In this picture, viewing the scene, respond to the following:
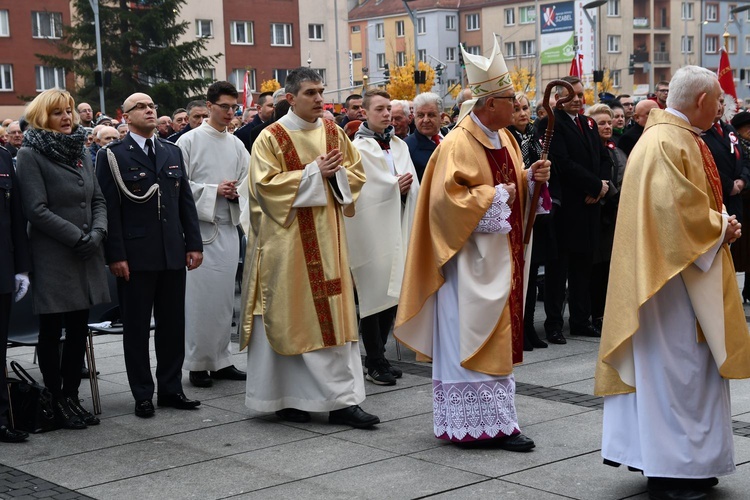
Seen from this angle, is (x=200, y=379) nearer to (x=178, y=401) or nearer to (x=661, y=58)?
(x=178, y=401)

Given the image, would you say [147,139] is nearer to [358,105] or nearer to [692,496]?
[692,496]

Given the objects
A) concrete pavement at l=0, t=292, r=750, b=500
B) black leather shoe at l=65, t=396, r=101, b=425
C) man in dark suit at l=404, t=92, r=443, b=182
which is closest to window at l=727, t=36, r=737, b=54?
man in dark suit at l=404, t=92, r=443, b=182

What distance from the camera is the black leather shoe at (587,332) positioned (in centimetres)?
990

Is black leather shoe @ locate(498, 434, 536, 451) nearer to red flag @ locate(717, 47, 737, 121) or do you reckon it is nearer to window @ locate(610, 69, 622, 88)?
red flag @ locate(717, 47, 737, 121)

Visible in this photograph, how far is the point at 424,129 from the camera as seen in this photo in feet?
30.1

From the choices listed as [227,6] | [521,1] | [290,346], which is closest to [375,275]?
[290,346]

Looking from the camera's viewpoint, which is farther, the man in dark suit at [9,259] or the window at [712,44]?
the window at [712,44]

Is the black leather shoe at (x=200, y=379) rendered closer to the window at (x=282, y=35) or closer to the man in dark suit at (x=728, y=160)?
the man in dark suit at (x=728, y=160)

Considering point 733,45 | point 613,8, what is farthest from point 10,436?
point 733,45

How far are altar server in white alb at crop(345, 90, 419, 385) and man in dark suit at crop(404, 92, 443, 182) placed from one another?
495 mm

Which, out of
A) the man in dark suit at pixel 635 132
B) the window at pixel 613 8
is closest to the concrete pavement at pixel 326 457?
the man in dark suit at pixel 635 132

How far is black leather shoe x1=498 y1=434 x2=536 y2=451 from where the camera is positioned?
6125 millimetres

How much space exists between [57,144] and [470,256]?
2597 mm

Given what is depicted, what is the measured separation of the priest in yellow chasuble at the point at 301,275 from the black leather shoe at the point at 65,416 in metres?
1.06
